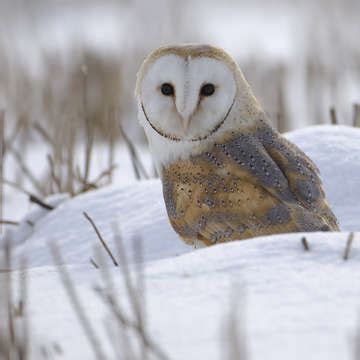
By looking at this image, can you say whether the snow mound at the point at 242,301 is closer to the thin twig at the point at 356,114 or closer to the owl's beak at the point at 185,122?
the owl's beak at the point at 185,122

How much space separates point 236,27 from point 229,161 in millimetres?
9357

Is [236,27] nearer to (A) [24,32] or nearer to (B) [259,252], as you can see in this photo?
(A) [24,32]

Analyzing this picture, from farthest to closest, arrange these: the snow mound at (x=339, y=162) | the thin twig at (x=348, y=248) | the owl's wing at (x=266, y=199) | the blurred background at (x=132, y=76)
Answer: the blurred background at (x=132, y=76) → the snow mound at (x=339, y=162) → the owl's wing at (x=266, y=199) → the thin twig at (x=348, y=248)

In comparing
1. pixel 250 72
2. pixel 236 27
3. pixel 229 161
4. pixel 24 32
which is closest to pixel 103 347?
pixel 229 161

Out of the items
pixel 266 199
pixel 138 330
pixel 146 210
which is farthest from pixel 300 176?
pixel 138 330

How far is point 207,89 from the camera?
11.8 ft

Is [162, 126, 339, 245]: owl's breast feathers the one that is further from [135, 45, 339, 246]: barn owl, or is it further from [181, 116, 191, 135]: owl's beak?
[181, 116, 191, 135]: owl's beak

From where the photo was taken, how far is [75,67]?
27.6ft

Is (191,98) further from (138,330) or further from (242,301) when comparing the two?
(138,330)

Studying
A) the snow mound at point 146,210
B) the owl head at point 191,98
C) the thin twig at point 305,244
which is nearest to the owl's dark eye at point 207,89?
the owl head at point 191,98

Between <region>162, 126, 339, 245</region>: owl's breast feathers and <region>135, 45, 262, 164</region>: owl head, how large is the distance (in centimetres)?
8

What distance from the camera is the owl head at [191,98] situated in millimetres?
3541

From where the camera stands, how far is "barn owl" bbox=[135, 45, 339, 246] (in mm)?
3316

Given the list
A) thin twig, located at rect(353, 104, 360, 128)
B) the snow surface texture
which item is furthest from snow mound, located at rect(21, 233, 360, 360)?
thin twig, located at rect(353, 104, 360, 128)
